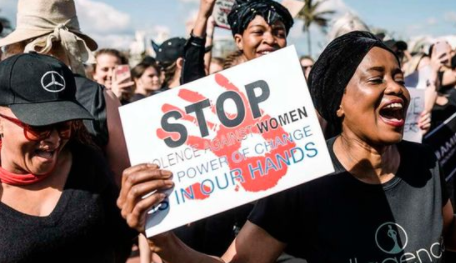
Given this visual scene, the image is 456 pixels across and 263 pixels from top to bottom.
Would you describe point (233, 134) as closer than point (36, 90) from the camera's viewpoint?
Yes

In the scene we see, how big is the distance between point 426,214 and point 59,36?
1.97 metres

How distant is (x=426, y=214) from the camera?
203 cm

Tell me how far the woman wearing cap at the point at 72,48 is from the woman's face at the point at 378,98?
1180 millimetres

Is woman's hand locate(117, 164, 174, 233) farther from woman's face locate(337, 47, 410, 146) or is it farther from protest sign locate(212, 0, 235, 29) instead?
protest sign locate(212, 0, 235, 29)

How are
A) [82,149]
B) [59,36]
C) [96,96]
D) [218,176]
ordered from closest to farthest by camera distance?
1. [218,176]
2. [82,149]
3. [96,96]
4. [59,36]

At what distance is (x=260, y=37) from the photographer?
11.6 ft

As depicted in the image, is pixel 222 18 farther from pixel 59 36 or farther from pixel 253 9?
pixel 59 36

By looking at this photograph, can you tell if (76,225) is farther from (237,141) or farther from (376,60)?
(376,60)

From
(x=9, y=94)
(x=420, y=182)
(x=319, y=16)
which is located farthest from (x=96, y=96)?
(x=319, y=16)

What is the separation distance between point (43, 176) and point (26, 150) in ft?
0.42

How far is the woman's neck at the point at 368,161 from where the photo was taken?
210cm


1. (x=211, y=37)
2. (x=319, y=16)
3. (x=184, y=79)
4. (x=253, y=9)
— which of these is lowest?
(x=184, y=79)

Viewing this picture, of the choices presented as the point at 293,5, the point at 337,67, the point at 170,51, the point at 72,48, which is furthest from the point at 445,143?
the point at 72,48

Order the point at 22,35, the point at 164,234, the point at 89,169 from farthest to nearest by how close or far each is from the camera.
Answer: the point at 22,35, the point at 89,169, the point at 164,234
